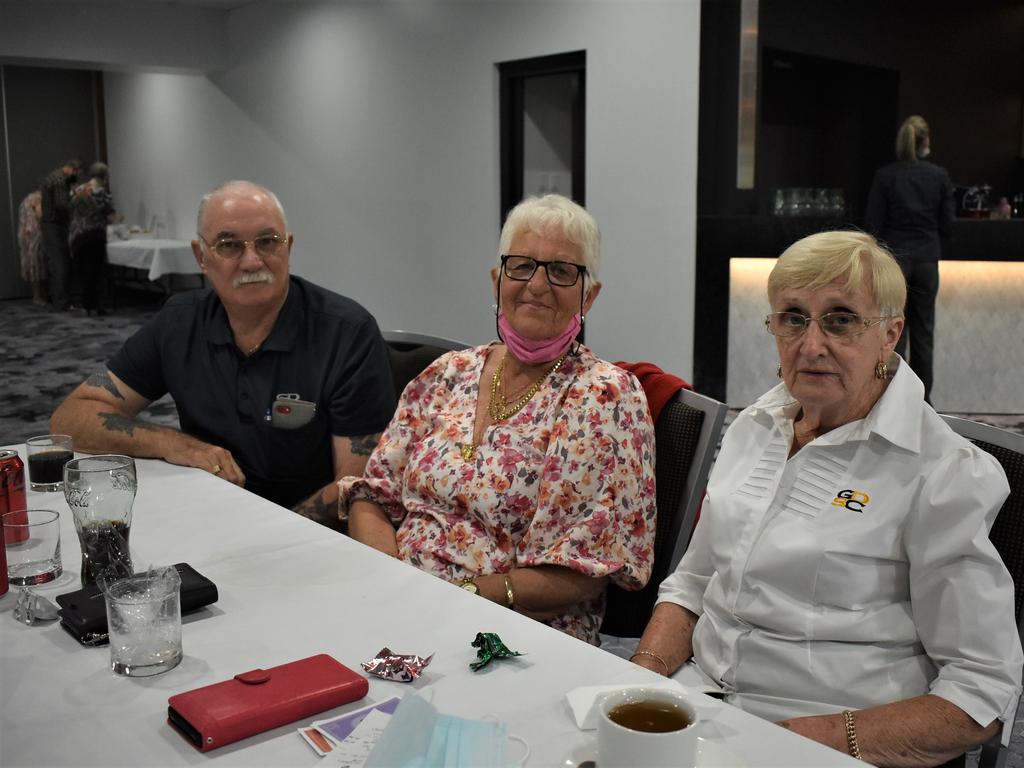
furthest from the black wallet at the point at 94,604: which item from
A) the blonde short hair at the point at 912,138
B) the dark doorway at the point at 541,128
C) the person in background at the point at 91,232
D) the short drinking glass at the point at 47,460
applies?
the person in background at the point at 91,232

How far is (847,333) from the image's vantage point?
155cm

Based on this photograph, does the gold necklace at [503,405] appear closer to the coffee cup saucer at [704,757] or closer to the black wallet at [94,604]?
the black wallet at [94,604]

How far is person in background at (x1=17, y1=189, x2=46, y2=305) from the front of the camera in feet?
37.2

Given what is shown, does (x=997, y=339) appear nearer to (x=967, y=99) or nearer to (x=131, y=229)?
(x=967, y=99)

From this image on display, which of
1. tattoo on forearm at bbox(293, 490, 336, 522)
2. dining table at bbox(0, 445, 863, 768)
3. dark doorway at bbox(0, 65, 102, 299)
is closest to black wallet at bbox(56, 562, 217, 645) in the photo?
dining table at bbox(0, 445, 863, 768)

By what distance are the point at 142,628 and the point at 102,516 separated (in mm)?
356

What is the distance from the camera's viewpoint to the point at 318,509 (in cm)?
245

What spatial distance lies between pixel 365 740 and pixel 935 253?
5294mm

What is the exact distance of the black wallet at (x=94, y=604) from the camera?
1.41 meters

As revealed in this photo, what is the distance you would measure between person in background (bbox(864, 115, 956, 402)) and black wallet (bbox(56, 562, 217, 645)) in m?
4.89

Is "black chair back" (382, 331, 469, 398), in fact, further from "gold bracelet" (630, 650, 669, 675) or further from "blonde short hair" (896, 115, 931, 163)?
"blonde short hair" (896, 115, 931, 163)

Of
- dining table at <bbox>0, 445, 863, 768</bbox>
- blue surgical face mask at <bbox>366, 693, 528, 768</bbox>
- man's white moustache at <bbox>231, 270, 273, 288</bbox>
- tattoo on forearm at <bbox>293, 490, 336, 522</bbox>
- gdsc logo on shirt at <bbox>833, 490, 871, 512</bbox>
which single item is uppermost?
man's white moustache at <bbox>231, 270, 273, 288</bbox>

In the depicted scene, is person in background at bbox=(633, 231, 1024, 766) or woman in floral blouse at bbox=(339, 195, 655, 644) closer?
person in background at bbox=(633, 231, 1024, 766)

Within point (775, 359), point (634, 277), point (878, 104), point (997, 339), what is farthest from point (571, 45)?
point (997, 339)
